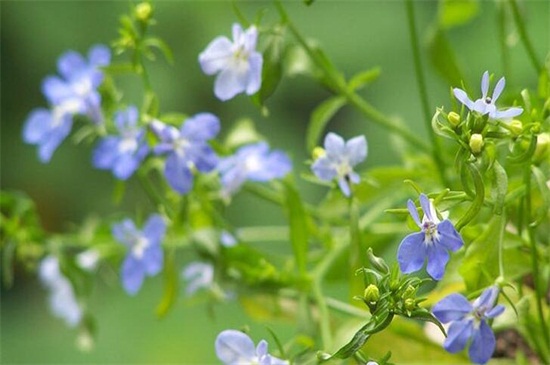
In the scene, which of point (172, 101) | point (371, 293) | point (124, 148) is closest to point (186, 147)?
point (124, 148)

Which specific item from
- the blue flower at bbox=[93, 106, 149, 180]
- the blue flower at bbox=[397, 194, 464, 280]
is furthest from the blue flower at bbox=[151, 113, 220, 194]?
the blue flower at bbox=[397, 194, 464, 280]

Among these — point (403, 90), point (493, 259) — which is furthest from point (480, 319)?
point (403, 90)

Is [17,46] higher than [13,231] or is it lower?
lower

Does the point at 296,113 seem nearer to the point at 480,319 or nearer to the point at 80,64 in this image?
the point at 80,64

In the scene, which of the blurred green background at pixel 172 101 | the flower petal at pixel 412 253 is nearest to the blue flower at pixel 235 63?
the flower petal at pixel 412 253

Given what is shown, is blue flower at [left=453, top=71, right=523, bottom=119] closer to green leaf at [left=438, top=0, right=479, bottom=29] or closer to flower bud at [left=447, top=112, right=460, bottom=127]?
flower bud at [left=447, top=112, right=460, bottom=127]

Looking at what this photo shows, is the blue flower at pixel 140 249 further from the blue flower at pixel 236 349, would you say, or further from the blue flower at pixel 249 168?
the blue flower at pixel 236 349
